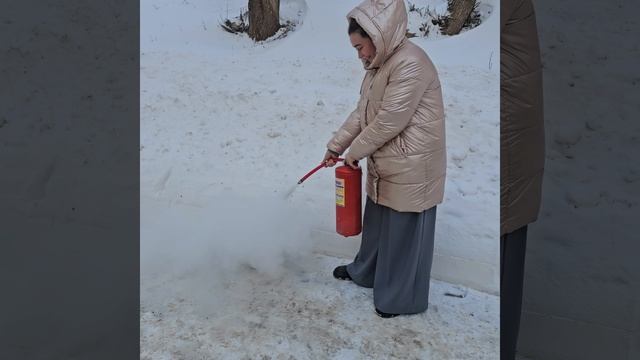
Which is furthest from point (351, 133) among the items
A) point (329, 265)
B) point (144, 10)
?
point (144, 10)

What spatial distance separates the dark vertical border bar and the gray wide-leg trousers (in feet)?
3.08

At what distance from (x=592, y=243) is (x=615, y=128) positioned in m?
0.28

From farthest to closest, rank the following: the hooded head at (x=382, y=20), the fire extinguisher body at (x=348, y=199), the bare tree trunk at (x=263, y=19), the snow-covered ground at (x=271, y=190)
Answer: the bare tree trunk at (x=263, y=19), the fire extinguisher body at (x=348, y=199), the snow-covered ground at (x=271, y=190), the hooded head at (x=382, y=20)

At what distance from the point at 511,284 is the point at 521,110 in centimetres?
Answer: 51

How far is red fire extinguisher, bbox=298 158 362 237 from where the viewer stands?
2.05 metres

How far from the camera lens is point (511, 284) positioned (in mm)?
1451

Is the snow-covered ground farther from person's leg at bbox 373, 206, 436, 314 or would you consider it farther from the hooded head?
the hooded head

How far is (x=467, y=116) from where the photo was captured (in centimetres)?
277

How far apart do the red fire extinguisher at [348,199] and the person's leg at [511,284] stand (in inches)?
28.6

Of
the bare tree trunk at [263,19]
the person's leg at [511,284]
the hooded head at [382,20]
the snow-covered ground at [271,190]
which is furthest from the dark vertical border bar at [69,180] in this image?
the bare tree trunk at [263,19]

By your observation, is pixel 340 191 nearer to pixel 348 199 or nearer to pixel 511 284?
pixel 348 199

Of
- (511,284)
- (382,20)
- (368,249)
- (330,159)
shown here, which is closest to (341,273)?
(368,249)

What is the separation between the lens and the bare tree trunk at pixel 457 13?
245cm

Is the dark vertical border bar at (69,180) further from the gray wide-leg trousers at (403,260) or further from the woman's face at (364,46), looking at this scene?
the gray wide-leg trousers at (403,260)
